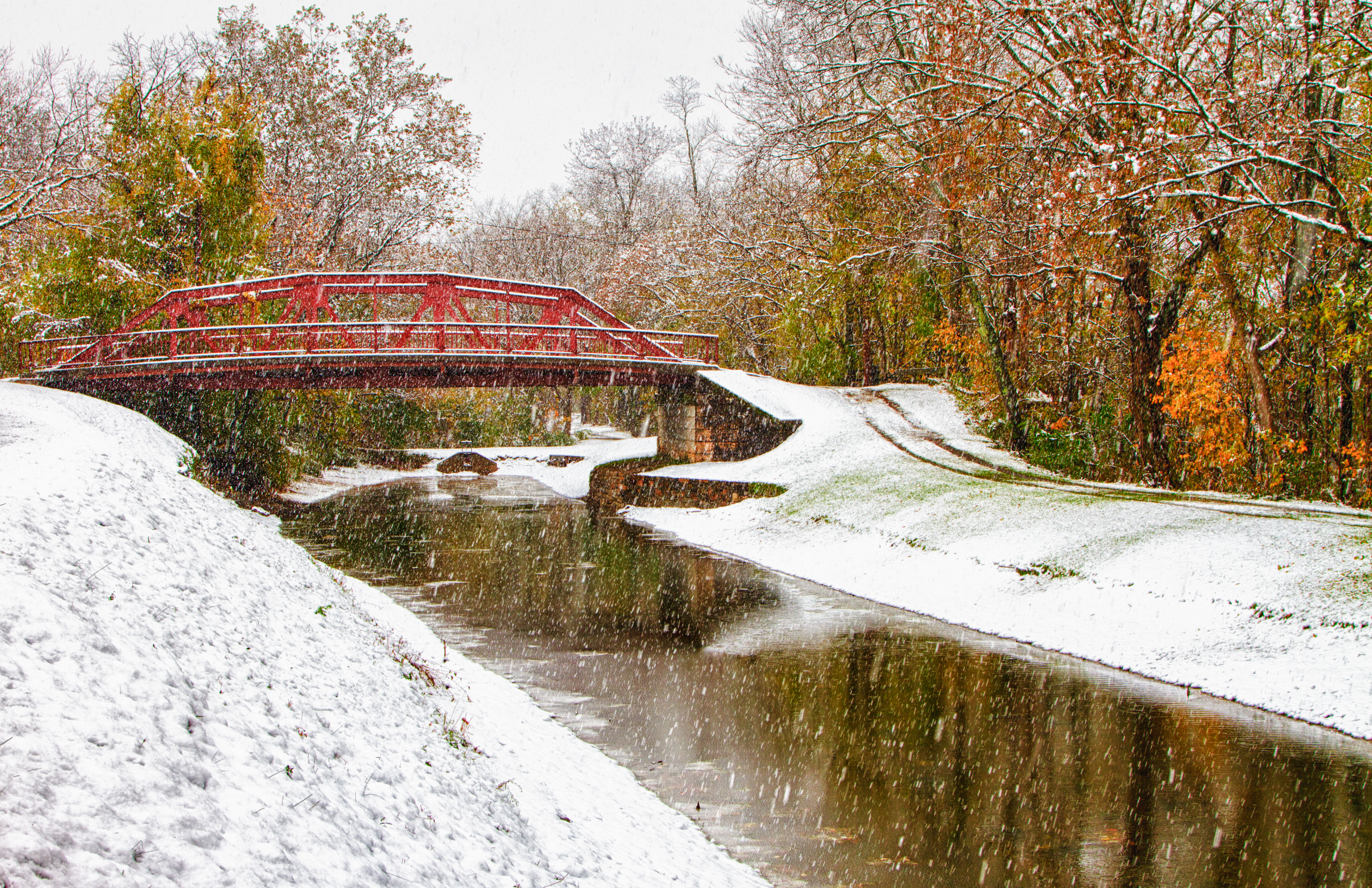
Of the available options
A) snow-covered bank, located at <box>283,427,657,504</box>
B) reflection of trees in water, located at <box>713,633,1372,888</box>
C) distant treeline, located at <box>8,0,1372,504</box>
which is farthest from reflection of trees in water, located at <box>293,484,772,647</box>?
distant treeline, located at <box>8,0,1372,504</box>

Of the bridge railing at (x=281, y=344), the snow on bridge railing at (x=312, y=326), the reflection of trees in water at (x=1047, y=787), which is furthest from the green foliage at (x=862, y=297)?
the reflection of trees in water at (x=1047, y=787)

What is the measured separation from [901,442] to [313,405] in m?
20.0

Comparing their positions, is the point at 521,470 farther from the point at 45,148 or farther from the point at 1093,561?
the point at 1093,561

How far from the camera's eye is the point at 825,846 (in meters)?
6.21

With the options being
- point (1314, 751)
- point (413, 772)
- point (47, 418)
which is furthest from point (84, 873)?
point (47, 418)

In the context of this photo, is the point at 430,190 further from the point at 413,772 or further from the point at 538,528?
the point at 413,772

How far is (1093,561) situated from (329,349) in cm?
1972

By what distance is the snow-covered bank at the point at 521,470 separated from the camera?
31891 millimetres

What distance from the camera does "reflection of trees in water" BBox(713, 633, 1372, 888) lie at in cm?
595

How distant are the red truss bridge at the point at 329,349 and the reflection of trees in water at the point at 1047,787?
1579 cm

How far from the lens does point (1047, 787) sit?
7258 mm

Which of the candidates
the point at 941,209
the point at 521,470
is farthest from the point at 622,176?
the point at 941,209

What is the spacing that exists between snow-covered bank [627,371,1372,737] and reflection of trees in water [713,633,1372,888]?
128cm

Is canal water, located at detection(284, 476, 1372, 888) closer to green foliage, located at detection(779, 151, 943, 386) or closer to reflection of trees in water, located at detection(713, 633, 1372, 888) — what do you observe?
reflection of trees in water, located at detection(713, 633, 1372, 888)
